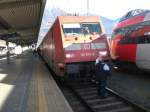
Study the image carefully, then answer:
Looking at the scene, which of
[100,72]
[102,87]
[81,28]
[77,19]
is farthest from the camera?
[77,19]

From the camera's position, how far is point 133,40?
19.1 m

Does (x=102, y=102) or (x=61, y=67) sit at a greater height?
(x=61, y=67)

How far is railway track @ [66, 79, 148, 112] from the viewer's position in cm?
1126

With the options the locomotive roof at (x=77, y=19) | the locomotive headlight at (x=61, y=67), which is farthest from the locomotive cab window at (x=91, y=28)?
the locomotive headlight at (x=61, y=67)

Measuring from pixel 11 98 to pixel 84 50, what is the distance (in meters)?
4.95

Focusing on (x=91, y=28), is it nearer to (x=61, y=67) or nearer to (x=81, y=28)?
(x=81, y=28)

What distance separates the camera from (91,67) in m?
15.5

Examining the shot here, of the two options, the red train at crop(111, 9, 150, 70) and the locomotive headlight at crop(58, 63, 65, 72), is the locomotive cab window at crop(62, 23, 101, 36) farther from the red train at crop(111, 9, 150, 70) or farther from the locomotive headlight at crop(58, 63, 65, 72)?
the red train at crop(111, 9, 150, 70)

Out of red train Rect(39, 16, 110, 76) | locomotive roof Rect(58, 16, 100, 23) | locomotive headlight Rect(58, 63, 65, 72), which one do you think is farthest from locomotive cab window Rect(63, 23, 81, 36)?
locomotive headlight Rect(58, 63, 65, 72)

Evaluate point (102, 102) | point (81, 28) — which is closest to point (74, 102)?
point (102, 102)

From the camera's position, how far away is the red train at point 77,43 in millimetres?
15352

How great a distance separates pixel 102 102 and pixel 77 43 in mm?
3973

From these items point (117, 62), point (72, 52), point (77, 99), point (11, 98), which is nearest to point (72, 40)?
point (72, 52)

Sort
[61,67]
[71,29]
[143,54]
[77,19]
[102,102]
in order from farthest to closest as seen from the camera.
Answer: [143,54] → [77,19] → [71,29] → [61,67] → [102,102]
